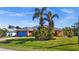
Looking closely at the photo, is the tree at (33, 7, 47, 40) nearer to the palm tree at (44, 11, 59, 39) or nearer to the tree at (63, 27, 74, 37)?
the palm tree at (44, 11, 59, 39)

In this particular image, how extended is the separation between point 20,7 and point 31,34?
0.37m

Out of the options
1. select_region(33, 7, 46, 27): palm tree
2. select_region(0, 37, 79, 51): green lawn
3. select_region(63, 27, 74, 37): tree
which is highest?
select_region(33, 7, 46, 27): palm tree

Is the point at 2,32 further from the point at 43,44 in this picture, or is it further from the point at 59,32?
the point at 59,32

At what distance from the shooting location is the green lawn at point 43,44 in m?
3.20

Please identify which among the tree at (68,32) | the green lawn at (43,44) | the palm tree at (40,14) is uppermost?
the palm tree at (40,14)

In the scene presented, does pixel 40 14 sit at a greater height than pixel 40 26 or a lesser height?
greater

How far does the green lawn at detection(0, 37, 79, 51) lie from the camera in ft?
10.5

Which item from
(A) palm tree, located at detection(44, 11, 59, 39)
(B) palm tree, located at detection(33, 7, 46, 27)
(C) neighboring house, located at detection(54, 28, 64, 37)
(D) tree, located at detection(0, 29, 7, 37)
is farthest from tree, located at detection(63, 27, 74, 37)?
(D) tree, located at detection(0, 29, 7, 37)

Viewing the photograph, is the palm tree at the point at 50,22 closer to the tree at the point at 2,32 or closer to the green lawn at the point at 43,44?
the green lawn at the point at 43,44

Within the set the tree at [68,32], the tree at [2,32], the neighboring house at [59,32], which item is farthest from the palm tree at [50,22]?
the tree at [2,32]

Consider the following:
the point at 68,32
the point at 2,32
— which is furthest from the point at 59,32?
the point at 2,32

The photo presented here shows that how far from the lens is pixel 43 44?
3215 mm

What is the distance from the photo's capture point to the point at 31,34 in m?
3.22
